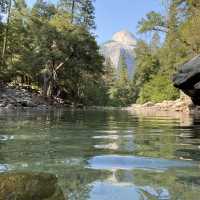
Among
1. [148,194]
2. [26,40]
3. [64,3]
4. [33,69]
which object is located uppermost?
[64,3]

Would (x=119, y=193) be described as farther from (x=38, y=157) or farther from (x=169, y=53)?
(x=169, y=53)

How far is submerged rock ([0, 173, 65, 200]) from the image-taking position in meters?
2.56

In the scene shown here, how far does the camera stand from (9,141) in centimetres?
665

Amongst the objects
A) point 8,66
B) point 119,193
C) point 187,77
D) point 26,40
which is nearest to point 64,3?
point 26,40

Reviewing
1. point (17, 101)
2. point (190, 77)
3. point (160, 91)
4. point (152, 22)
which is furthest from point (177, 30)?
point (190, 77)

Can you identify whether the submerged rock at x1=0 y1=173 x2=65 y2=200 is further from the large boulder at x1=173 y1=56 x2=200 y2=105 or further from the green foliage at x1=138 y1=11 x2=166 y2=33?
the green foliage at x1=138 y1=11 x2=166 y2=33

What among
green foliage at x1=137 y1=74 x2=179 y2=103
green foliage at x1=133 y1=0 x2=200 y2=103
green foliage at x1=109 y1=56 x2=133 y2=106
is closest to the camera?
green foliage at x1=133 y1=0 x2=200 y2=103

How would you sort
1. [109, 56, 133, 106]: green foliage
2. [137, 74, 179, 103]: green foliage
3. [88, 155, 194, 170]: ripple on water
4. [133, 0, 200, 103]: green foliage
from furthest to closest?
[109, 56, 133, 106]: green foliage
[137, 74, 179, 103]: green foliage
[133, 0, 200, 103]: green foliage
[88, 155, 194, 170]: ripple on water

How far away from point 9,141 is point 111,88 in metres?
98.6

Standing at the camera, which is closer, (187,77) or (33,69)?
(187,77)

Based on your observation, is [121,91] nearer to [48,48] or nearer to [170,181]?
[48,48]

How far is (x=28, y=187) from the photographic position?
268 centimetres

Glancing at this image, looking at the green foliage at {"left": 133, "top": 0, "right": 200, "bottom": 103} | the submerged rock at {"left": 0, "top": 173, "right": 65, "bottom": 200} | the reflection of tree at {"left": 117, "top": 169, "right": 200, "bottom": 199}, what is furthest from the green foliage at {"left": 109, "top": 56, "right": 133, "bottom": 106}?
the submerged rock at {"left": 0, "top": 173, "right": 65, "bottom": 200}

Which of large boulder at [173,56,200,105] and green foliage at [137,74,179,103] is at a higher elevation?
green foliage at [137,74,179,103]
